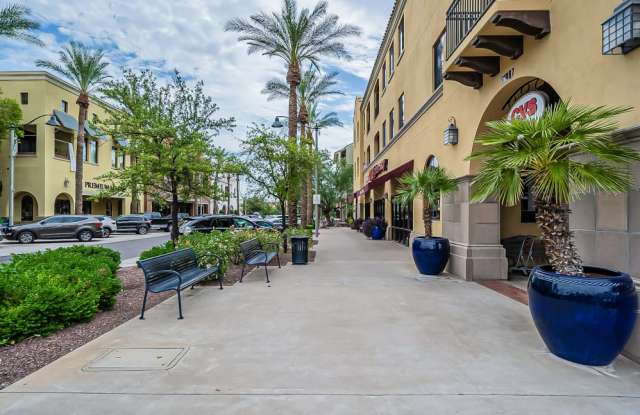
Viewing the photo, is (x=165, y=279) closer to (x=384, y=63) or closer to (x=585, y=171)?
(x=585, y=171)

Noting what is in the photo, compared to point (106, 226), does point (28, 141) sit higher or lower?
higher

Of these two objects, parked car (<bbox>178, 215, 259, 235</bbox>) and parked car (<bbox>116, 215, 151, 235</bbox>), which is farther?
parked car (<bbox>116, 215, 151, 235</bbox>)

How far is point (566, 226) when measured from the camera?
4051 millimetres

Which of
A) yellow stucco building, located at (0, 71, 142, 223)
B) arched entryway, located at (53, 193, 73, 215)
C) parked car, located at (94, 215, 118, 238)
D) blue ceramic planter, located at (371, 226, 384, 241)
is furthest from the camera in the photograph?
arched entryway, located at (53, 193, 73, 215)

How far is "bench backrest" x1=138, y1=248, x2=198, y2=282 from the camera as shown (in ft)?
18.4

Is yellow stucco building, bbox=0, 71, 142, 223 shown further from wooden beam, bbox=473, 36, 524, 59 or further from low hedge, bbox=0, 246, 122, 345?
wooden beam, bbox=473, 36, 524, 59

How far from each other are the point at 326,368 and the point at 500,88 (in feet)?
21.7

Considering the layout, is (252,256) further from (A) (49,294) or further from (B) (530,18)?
(B) (530,18)

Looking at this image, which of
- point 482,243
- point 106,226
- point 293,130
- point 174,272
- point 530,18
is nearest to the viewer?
point 174,272

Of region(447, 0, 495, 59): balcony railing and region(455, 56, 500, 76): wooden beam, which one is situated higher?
region(447, 0, 495, 59): balcony railing

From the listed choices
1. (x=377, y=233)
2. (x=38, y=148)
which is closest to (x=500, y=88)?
(x=377, y=233)

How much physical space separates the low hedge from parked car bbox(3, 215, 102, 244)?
1738cm

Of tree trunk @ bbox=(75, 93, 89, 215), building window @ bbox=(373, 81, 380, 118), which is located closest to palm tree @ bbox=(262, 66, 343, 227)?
building window @ bbox=(373, 81, 380, 118)

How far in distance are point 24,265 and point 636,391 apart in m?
8.41
